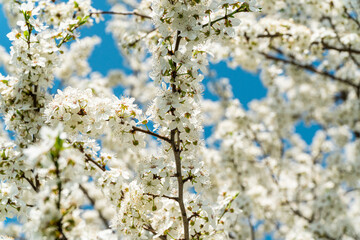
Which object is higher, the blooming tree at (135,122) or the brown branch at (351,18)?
the brown branch at (351,18)

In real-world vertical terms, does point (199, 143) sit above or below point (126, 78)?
below

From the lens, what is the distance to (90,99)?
9.15 feet

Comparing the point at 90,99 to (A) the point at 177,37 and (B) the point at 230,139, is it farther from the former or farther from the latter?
(B) the point at 230,139

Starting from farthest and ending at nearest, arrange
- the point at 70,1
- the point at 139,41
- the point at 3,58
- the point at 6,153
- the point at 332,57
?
the point at 332,57, the point at 3,58, the point at 139,41, the point at 70,1, the point at 6,153

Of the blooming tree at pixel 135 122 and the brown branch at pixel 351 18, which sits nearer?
the blooming tree at pixel 135 122

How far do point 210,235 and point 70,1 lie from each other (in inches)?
144

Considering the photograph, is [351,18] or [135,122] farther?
[351,18]

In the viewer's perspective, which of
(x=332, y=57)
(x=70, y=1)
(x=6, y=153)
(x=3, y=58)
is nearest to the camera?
(x=6, y=153)

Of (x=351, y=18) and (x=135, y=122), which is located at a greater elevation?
(x=351, y=18)

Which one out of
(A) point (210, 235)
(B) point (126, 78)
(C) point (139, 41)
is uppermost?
(B) point (126, 78)

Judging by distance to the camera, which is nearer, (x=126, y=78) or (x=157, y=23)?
(x=157, y=23)

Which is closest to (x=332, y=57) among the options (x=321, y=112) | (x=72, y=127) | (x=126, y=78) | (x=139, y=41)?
(x=321, y=112)

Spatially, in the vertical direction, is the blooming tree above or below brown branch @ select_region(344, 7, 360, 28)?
below

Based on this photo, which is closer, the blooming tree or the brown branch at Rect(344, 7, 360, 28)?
the blooming tree
